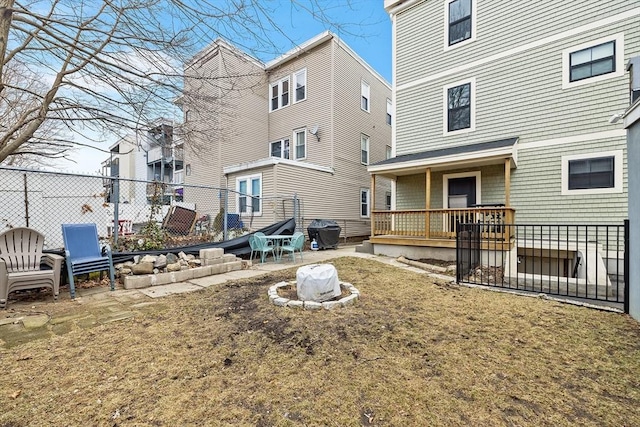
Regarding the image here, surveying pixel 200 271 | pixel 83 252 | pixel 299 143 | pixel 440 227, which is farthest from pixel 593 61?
pixel 83 252

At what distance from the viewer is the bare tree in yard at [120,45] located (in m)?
3.10

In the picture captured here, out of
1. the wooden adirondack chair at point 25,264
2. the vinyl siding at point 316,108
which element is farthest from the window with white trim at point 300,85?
the wooden adirondack chair at point 25,264

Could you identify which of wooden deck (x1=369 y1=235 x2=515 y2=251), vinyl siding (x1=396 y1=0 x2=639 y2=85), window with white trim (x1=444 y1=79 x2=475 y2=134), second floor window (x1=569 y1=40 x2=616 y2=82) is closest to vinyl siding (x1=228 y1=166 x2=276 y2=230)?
wooden deck (x1=369 y1=235 x2=515 y2=251)

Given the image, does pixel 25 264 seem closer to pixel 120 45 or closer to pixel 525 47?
pixel 120 45

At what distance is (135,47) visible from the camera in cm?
409

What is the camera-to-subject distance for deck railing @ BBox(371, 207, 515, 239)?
24.7ft

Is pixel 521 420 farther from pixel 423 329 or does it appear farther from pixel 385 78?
pixel 385 78

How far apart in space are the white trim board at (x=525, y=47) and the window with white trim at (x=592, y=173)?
10.7 ft

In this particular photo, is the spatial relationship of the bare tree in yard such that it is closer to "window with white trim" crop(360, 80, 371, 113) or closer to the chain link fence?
the chain link fence

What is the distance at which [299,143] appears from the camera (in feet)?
47.1

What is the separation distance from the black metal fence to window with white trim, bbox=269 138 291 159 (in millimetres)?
9779

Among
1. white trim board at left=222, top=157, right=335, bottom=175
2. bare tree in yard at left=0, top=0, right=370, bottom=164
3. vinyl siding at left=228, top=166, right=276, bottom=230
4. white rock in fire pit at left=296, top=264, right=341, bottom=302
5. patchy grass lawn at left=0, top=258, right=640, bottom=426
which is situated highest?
bare tree in yard at left=0, top=0, right=370, bottom=164

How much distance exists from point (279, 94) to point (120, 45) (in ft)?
37.7

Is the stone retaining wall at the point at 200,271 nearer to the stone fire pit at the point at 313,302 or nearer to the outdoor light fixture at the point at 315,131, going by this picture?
the stone fire pit at the point at 313,302
